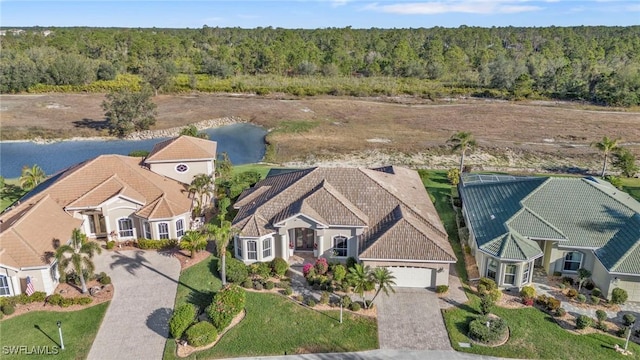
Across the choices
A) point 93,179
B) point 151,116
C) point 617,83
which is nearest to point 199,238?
point 93,179

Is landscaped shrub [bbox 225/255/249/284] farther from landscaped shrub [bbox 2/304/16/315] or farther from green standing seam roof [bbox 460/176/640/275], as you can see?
green standing seam roof [bbox 460/176/640/275]

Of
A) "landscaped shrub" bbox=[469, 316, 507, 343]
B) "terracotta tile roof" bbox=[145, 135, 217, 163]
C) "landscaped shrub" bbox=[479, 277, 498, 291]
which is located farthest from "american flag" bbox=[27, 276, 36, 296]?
"landscaped shrub" bbox=[479, 277, 498, 291]

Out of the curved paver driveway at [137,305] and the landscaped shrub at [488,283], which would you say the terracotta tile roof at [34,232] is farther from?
the landscaped shrub at [488,283]

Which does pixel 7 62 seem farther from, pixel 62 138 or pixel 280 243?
pixel 280 243

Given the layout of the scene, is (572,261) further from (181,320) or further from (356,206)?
(181,320)

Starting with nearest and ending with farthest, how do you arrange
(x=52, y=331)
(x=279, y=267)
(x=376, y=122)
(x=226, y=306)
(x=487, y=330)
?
(x=487, y=330) < (x=52, y=331) < (x=226, y=306) < (x=279, y=267) < (x=376, y=122)

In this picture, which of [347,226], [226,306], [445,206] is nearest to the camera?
[226,306]

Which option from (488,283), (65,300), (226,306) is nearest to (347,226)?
(488,283)
